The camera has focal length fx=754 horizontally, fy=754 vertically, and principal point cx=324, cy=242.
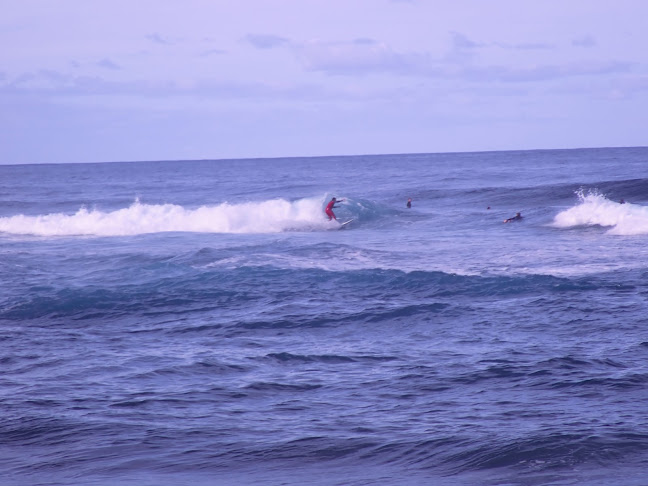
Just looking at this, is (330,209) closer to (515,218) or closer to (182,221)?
(182,221)

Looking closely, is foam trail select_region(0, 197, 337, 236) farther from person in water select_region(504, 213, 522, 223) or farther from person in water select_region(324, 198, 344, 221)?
person in water select_region(504, 213, 522, 223)

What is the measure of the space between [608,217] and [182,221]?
61.6 ft

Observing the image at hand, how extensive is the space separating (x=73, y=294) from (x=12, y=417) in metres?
8.04

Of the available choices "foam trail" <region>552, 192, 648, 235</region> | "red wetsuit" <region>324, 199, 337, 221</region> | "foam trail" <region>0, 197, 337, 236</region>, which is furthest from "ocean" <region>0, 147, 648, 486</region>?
"red wetsuit" <region>324, 199, 337, 221</region>

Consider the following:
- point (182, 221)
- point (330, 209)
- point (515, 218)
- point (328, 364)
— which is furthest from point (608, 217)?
point (328, 364)

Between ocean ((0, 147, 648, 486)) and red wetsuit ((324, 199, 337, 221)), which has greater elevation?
red wetsuit ((324, 199, 337, 221))

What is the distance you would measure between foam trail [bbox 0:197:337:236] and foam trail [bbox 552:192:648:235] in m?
10.5

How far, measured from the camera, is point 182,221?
35.5 metres

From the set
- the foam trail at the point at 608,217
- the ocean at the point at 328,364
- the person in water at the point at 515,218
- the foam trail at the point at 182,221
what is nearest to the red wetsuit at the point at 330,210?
the foam trail at the point at 182,221

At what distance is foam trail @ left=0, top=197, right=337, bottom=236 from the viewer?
33781 millimetres

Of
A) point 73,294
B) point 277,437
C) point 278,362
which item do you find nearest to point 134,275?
point 73,294

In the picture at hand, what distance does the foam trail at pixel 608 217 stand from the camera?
2736 centimetres

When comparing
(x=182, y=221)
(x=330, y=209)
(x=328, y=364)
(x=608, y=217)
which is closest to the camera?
(x=328, y=364)

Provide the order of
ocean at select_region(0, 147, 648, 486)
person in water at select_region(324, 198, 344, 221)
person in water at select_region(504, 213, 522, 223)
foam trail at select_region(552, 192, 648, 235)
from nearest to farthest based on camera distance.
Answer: ocean at select_region(0, 147, 648, 486), foam trail at select_region(552, 192, 648, 235), person in water at select_region(504, 213, 522, 223), person in water at select_region(324, 198, 344, 221)
